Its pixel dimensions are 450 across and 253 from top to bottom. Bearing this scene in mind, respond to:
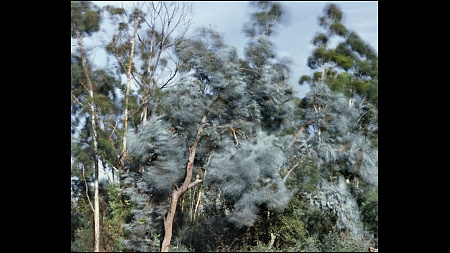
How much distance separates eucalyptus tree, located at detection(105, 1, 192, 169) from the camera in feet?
19.2

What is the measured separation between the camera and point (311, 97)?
6.08 m

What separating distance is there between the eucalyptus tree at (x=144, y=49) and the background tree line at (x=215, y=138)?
0.01 metres

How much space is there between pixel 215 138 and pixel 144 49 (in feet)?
4.51

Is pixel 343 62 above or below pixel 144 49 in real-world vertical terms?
below

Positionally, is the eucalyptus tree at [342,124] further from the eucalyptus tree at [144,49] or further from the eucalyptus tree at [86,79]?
the eucalyptus tree at [86,79]

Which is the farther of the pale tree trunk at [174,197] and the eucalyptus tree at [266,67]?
the eucalyptus tree at [266,67]

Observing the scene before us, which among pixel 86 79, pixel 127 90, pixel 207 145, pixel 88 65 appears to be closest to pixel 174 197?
pixel 207 145

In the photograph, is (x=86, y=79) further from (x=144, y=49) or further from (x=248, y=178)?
(x=248, y=178)

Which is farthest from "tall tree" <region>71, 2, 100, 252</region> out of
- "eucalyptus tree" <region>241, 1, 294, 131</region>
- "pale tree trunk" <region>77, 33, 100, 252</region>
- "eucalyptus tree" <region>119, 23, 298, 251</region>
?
"eucalyptus tree" <region>241, 1, 294, 131</region>

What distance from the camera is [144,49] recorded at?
5.93 meters

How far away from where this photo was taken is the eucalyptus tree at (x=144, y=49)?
230 inches

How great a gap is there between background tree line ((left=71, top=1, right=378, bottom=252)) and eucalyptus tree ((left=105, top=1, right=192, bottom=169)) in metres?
0.01

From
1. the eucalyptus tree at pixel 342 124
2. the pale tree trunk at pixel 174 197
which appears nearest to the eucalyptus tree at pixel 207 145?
the pale tree trunk at pixel 174 197

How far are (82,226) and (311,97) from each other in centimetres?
Result: 312
